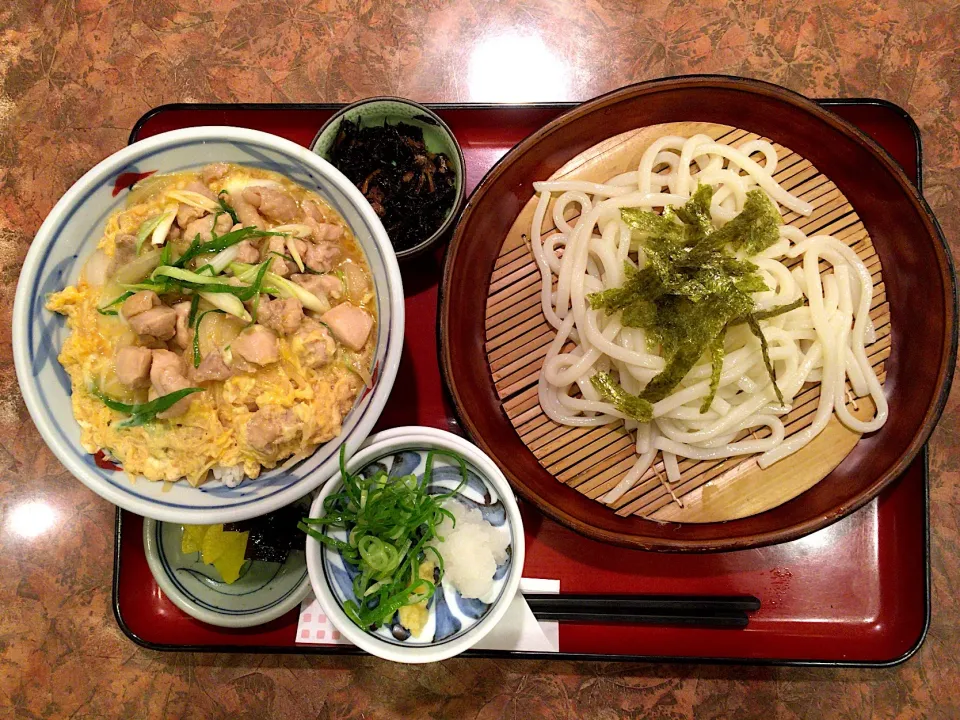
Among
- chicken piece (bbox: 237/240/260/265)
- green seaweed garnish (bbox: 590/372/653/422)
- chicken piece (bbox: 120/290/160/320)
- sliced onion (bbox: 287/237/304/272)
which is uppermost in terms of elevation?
sliced onion (bbox: 287/237/304/272)

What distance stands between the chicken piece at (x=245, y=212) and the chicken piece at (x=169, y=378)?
0.40 metres

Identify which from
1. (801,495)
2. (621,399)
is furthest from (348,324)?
(801,495)

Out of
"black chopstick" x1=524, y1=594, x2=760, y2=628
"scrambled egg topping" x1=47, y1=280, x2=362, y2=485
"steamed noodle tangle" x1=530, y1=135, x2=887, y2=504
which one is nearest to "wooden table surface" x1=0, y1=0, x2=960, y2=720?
→ "black chopstick" x1=524, y1=594, x2=760, y2=628

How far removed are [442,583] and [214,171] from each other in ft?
4.44

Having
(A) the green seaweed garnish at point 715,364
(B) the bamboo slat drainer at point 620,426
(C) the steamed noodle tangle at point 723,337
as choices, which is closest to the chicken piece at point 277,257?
(B) the bamboo slat drainer at point 620,426

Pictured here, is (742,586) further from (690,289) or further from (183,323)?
(183,323)

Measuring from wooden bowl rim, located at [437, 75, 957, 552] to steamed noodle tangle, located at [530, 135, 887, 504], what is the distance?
179mm

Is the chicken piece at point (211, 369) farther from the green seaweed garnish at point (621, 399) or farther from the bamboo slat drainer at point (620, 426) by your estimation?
the green seaweed garnish at point (621, 399)

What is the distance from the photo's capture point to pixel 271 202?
1.64 m

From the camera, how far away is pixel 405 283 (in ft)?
7.53

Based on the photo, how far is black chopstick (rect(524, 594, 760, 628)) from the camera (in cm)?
208

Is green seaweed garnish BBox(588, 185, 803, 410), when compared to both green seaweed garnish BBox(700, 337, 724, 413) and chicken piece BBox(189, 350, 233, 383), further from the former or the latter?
chicken piece BBox(189, 350, 233, 383)

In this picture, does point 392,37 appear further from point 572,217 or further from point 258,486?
point 258,486

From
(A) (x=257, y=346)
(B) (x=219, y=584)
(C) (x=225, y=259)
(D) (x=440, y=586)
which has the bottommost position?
(B) (x=219, y=584)
